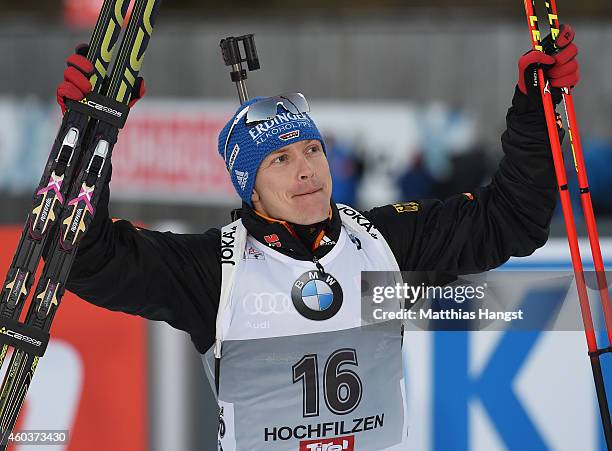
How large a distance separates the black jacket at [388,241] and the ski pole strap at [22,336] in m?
0.15

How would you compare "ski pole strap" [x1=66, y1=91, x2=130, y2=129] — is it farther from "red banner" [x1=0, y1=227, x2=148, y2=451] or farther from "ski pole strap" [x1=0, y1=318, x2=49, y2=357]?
"red banner" [x1=0, y1=227, x2=148, y2=451]

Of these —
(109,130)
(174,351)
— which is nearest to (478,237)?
(109,130)

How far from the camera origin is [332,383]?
2977mm

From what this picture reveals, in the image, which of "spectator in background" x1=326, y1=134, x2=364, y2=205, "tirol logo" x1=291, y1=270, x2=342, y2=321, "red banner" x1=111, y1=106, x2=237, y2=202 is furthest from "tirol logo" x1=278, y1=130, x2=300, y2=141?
"red banner" x1=111, y1=106, x2=237, y2=202

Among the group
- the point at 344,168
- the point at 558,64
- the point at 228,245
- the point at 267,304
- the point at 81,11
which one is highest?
the point at 81,11

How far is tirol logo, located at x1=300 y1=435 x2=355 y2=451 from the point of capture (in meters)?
2.98

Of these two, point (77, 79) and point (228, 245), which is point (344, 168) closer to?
point (228, 245)

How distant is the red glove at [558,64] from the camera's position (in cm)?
289

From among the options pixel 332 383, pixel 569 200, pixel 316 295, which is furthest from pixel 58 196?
pixel 569 200

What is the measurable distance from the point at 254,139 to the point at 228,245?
0.98ft

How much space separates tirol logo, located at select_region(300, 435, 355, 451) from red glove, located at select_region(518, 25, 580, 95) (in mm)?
1074

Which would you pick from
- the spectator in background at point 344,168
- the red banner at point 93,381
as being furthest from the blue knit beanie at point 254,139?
the spectator in background at point 344,168

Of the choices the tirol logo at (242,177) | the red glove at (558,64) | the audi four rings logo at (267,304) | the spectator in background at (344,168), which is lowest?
the audi four rings logo at (267,304)

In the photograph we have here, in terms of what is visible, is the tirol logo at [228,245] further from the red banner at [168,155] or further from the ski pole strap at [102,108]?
the red banner at [168,155]
